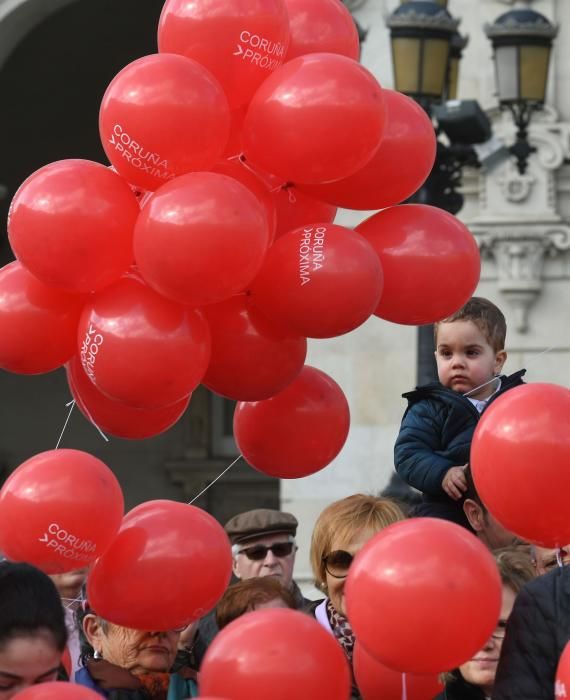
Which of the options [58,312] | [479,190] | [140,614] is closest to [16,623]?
[140,614]

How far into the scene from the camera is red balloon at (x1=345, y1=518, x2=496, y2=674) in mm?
3432

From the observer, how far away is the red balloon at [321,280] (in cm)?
399

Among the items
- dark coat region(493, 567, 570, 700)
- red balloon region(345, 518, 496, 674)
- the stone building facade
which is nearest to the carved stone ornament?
the stone building facade

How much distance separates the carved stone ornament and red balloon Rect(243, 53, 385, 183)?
6134mm

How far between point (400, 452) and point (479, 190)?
540cm

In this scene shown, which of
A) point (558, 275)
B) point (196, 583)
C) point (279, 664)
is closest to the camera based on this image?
point (279, 664)

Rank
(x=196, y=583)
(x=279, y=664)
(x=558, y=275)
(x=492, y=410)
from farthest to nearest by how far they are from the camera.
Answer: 1. (x=558, y=275)
2. (x=196, y=583)
3. (x=492, y=410)
4. (x=279, y=664)

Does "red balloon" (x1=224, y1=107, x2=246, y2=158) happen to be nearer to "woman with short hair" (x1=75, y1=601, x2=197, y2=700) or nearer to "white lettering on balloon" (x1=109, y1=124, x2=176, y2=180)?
"white lettering on balloon" (x1=109, y1=124, x2=176, y2=180)

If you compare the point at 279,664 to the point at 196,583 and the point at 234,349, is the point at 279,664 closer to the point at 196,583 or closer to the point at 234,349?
the point at 196,583

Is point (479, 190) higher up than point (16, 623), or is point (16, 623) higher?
point (16, 623)

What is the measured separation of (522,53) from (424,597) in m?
5.42

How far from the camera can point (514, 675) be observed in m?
3.56

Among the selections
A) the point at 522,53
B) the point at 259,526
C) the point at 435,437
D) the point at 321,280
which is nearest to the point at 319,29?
the point at 321,280

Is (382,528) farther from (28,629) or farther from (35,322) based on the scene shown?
(28,629)
